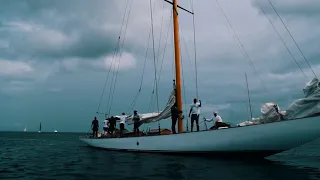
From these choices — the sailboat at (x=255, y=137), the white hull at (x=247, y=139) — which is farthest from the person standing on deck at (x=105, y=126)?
the white hull at (x=247, y=139)

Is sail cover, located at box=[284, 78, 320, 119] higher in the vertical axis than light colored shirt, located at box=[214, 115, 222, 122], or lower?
higher

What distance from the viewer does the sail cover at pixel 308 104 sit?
14.1m

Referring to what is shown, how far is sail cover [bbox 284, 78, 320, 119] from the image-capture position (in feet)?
46.2

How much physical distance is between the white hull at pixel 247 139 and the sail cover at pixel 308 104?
466 mm

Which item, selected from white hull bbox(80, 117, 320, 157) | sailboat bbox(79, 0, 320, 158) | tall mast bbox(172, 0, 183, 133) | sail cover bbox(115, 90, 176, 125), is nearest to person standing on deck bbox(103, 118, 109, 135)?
sail cover bbox(115, 90, 176, 125)

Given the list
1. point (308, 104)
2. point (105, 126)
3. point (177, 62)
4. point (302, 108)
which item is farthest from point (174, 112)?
point (105, 126)

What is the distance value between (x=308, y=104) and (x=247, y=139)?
141 inches

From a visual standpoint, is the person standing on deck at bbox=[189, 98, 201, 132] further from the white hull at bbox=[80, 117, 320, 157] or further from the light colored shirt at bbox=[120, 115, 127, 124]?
the light colored shirt at bbox=[120, 115, 127, 124]

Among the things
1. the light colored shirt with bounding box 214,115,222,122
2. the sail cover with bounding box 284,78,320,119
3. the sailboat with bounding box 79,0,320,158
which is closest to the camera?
the sail cover with bounding box 284,78,320,119

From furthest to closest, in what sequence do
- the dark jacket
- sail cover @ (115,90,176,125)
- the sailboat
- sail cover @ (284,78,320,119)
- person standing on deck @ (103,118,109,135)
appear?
person standing on deck @ (103,118,109,135)
sail cover @ (115,90,176,125)
the dark jacket
the sailboat
sail cover @ (284,78,320,119)

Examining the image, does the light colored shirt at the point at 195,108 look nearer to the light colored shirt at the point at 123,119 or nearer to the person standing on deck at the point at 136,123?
the person standing on deck at the point at 136,123

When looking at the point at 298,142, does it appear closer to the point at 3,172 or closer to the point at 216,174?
the point at 216,174

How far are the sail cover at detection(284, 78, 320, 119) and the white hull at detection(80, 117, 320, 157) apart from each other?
466mm

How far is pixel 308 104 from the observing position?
14375 mm
